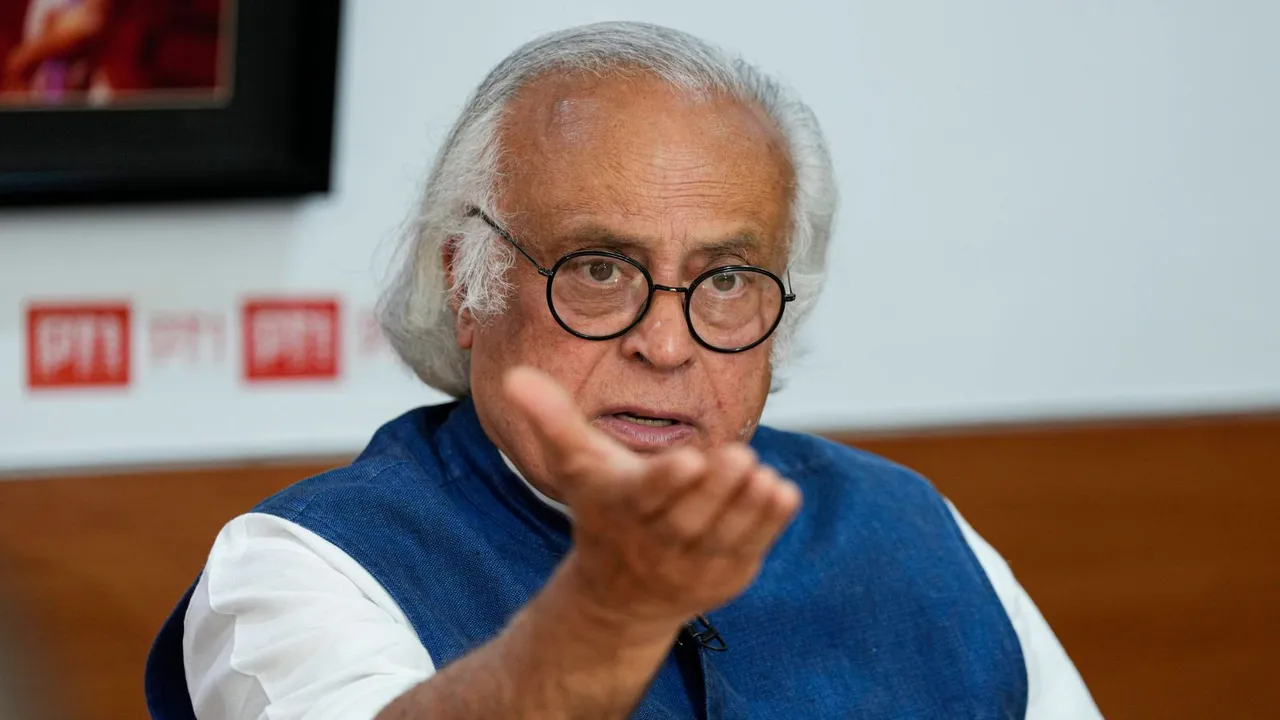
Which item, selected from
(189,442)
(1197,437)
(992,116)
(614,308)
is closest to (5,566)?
(189,442)

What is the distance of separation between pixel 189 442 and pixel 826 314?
112 cm

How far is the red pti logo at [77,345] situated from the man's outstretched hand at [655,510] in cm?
162

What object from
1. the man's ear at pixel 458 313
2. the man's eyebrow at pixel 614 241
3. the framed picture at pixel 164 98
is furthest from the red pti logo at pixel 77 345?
the man's eyebrow at pixel 614 241

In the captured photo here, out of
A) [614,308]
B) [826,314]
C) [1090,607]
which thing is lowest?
[1090,607]

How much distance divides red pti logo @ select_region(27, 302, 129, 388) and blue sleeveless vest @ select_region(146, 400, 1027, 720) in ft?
2.80

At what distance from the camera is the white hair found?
4.78 ft

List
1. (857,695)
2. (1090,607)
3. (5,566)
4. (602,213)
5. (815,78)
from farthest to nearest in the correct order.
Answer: (1090,607) < (815,78) < (5,566) < (857,695) < (602,213)

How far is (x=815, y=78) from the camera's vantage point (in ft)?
8.30

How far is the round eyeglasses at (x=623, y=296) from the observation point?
139cm

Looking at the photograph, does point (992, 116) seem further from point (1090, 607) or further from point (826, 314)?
point (1090, 607)

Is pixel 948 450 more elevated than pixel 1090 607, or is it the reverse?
pixel 948 450

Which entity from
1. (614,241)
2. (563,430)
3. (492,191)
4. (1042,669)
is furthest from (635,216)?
(1042,669)

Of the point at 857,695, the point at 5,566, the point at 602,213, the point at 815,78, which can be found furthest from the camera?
the point at 815,78

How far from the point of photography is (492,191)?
1464mm
